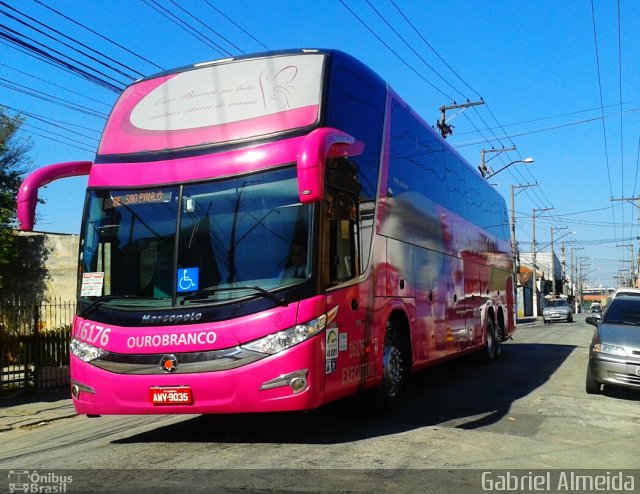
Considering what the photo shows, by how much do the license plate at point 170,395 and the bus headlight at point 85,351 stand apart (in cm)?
71

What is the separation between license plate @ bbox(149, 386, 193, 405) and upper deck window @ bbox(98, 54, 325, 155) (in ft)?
8.42

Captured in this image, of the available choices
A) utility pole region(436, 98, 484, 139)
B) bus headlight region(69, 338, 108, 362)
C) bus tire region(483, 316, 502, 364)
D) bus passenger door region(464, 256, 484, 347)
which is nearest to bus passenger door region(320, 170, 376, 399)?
bus headlight region(69, 338, 108, 362)

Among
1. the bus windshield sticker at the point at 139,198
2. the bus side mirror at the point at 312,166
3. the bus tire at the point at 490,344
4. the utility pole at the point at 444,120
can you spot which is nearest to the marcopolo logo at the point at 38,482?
the bus windshield sticker at the point at 139,198

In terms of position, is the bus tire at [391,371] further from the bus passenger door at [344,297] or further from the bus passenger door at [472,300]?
the bus passenger door at [472,300]

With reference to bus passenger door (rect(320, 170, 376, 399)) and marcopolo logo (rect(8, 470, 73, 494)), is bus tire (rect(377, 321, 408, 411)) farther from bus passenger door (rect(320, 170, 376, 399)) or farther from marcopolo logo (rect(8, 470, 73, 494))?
marcopolo logo (rect(8, 470, 73, 494))

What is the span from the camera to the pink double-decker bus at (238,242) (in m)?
6.00

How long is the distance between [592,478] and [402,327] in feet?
11.7

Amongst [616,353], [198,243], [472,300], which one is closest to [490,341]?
[472,300]

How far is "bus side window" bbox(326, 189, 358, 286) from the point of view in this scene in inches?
256

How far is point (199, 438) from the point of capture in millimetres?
6996

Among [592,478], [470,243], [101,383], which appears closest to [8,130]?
[470,243]

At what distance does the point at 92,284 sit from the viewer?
22.1 feet

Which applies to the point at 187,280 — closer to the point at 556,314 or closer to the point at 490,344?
the point at 490,344

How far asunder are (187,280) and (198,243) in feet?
1.28
